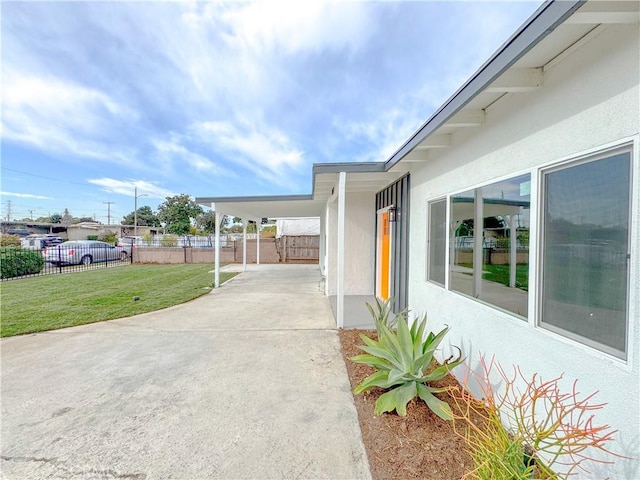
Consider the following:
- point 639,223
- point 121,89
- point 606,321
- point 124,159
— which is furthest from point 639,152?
point 124,159

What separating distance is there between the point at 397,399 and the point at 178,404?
7.43 feet

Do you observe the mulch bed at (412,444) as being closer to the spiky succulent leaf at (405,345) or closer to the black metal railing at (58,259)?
the spiky succulent leaf at (405,345)

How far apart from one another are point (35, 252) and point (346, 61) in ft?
49.3

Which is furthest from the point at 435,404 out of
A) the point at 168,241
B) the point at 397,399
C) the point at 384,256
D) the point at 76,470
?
the point at 168,241

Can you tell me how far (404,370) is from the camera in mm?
2854

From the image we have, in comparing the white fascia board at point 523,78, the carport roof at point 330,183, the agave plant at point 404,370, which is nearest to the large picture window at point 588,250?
the white fascia board at point 523,78

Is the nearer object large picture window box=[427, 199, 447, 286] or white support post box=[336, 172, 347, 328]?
large picture window box=[427, 199, 447, 286]

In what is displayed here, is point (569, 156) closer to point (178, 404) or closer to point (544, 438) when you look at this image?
point (544, 438)

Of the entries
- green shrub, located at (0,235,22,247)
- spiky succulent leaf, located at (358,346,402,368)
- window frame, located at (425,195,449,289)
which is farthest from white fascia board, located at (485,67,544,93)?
green shrub, located at (0,235,22,247)

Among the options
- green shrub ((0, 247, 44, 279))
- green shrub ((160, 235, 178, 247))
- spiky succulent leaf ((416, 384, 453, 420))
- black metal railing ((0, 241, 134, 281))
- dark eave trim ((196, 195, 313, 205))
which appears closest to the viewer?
spiky succulent leaf ((416, 384, 453, 420))

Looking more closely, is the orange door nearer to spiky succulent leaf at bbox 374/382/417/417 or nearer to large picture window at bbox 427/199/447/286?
large picture window at bbox 427/199/447/286

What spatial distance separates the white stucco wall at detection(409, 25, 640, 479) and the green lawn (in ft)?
23.5

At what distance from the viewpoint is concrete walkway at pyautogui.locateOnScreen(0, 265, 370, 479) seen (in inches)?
88.4

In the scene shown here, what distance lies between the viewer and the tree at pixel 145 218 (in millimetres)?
55128
